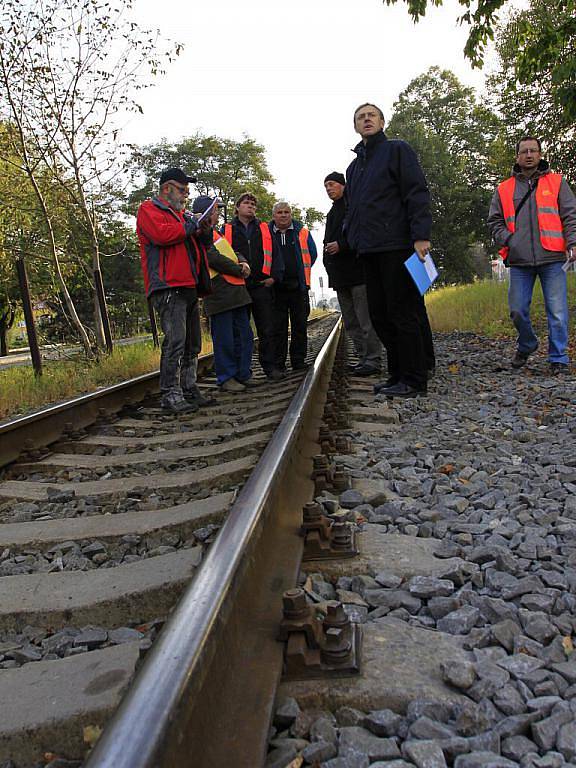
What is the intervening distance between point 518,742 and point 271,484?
1.13 m

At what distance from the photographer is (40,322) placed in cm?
1114

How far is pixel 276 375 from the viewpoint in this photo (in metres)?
6.68

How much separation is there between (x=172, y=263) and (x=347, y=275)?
207 cm

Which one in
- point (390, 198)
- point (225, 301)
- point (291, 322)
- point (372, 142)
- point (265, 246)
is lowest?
point (291, 322)

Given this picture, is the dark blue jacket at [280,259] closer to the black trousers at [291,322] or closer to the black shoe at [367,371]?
the black trousers at [291,322]

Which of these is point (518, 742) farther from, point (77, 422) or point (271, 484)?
point (77, 422)

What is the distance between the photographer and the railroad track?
1115 mm

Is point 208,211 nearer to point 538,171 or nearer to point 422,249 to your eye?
point 422,249

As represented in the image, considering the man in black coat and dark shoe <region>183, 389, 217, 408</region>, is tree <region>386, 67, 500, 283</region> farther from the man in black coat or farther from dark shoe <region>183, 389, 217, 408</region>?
dark shoe <region>183, 389, 217, 408</region>

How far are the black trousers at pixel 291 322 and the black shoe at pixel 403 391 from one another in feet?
6.63

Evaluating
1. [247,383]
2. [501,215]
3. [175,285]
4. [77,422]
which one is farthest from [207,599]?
[501,215]

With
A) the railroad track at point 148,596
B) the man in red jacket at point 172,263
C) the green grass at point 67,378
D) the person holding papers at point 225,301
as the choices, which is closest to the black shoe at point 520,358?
the person holding papers at point 225,301

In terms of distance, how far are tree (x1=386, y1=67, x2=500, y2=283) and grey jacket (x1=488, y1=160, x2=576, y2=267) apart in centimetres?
3431

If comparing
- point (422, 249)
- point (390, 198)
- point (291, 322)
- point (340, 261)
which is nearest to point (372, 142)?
point (390, 198)
